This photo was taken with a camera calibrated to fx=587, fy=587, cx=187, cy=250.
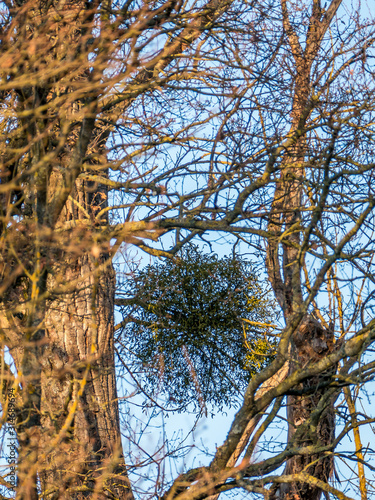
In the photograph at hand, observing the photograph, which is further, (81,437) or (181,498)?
(81,437)

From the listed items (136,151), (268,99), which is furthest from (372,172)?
(136,151)

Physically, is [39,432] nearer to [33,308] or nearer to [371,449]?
[33,308]

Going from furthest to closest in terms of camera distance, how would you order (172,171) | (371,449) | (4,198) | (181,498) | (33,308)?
(4,198) < (172,171) < (371,449) < (181,498) < (33,308)

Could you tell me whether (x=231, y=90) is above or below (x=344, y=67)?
below

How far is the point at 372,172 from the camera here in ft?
12.2

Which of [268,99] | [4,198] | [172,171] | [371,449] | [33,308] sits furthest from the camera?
[268,99]

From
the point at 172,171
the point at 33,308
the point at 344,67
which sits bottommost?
the point at 33,308

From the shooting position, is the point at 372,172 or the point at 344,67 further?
the point at 344,67

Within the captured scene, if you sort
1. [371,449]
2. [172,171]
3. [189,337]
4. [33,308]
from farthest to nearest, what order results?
[189,337]
[172,171]
[371,449]
[33,308]

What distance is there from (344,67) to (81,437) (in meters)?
3.59

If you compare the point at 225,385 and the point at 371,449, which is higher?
the point at 225,385

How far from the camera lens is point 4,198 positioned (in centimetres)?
417

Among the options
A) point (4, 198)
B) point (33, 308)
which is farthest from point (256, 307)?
point (33, 308)

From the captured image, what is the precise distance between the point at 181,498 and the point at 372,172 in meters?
2.27
